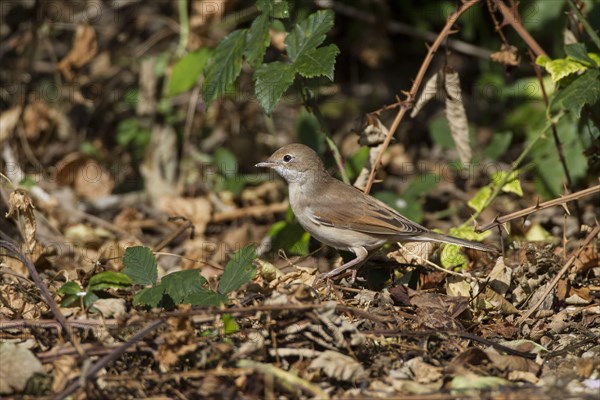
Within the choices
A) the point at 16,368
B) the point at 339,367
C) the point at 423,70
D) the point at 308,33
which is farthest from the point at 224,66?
the point at 16,368

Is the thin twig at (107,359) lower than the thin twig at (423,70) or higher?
lower

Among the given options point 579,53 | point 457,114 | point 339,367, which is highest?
point 579,53

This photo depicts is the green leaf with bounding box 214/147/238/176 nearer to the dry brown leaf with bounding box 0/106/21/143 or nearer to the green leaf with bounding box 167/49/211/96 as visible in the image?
the green leaf with bounding box 167/49/211/96

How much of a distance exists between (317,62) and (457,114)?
1401mm

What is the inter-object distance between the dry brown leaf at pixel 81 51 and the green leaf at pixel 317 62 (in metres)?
3.36

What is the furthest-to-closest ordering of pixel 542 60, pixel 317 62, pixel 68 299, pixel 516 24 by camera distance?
pixel 516 24
pixel 542 60
pixel 317 62
pixel 68 299

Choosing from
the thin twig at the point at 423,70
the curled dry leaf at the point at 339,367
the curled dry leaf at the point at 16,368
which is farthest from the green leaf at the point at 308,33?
the curled dry leaf at the point at 16,368

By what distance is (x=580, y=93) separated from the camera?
5258 millimetres

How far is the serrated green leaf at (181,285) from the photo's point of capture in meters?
4.40

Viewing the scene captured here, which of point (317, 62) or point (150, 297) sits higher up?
point (317, 62)

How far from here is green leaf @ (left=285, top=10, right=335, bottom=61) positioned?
17.7 feet

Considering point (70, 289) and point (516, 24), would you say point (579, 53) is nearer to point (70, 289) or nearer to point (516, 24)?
point (516, 24)

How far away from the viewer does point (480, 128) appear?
9633 mm

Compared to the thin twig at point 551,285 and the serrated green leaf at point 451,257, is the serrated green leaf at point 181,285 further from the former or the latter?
the thin twig at point 551,285
